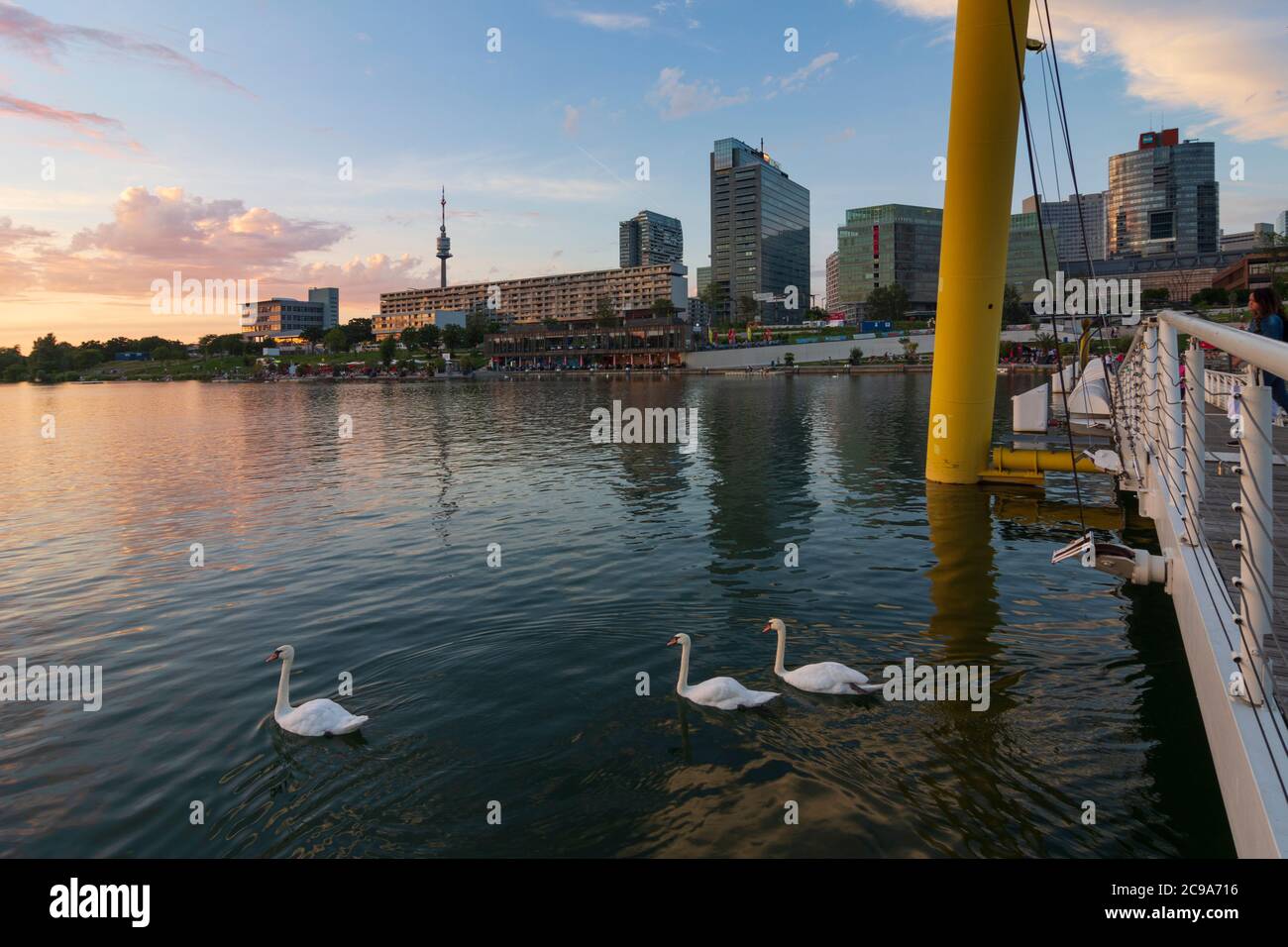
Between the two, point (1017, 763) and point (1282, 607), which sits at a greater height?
point (1282, 607)

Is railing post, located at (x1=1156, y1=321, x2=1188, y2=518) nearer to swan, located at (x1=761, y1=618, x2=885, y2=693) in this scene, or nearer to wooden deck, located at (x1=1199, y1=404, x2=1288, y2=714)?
wooden deck, located at (x1=1199, y1=404, x2=1288, y2=714)

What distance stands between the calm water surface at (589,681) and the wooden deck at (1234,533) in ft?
6.93

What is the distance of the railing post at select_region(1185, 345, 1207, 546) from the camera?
7.62 metres

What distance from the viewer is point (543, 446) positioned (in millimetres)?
41312

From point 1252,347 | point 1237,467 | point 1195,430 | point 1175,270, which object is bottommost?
point 1237,467

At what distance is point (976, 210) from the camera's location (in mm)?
19531

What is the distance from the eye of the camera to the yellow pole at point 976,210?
18672 mm

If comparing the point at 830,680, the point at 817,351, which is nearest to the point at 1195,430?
the point at 830,680

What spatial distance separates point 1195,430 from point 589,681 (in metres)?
7.79

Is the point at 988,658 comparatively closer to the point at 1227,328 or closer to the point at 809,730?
the point at 809,730

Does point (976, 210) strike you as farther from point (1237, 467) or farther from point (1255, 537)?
point (1255, 537)

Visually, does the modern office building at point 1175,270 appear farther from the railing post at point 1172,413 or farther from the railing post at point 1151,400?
the railing post at point 1172,413
